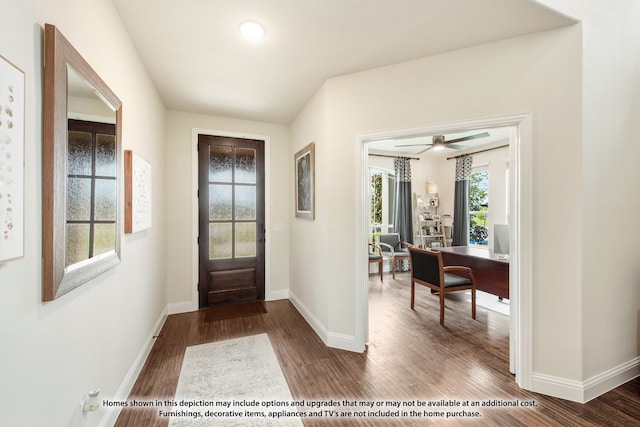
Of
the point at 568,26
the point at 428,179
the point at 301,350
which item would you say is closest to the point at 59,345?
the point at 301,350

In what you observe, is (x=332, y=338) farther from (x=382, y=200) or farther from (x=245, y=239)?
(x=382, y=200)

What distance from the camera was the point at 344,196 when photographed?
8.34 feet

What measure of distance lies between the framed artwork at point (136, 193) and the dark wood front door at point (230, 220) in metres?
1.18

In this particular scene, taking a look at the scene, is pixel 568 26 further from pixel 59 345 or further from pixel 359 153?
pixel 59 345

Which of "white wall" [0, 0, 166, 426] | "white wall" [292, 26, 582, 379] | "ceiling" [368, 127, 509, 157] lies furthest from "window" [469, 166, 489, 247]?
"white wall" [0, 0, 166, 426]

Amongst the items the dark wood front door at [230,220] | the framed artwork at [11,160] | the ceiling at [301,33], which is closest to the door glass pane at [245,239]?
the dark wood front door at [230,220]

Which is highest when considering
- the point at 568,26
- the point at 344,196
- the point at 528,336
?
the point at 568,26

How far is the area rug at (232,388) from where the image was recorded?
67.3 inches

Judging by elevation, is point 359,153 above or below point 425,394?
above

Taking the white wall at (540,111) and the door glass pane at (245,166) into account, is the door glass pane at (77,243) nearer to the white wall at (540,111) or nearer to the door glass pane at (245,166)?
the white wall at (540,111)

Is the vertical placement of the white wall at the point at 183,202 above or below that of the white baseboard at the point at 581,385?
above

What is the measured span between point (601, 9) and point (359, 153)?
1.95 meters

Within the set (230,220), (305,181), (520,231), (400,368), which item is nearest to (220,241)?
(230,220)

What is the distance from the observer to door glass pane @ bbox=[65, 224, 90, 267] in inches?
45.5
